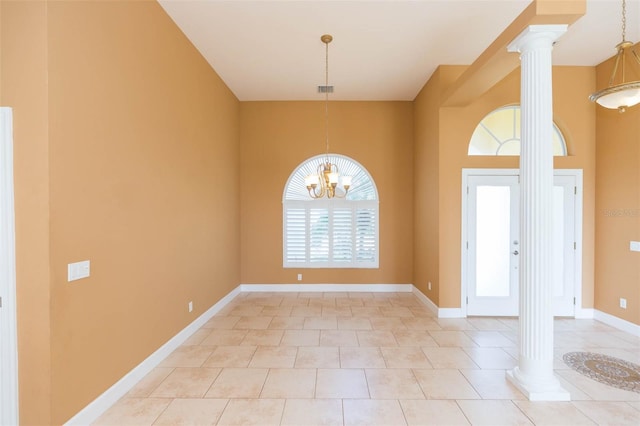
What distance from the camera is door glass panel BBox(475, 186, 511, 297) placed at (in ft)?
14.6

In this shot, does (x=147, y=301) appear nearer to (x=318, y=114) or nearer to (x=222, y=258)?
(x=222, y=258)

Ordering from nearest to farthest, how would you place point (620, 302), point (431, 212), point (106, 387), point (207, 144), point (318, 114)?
point (106, 387) → point (620, 302) → point (207, 144) → point (431, 212) → point (318, 114)

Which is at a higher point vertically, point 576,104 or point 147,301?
point 576,104

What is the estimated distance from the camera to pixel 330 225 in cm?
601

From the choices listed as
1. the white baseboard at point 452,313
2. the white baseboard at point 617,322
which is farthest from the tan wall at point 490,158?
the white baseboard at point 617,322

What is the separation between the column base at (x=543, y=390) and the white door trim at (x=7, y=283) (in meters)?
3.67

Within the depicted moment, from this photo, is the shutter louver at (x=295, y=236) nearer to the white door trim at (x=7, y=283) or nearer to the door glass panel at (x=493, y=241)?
the door glass panel at (x=493, y=241)

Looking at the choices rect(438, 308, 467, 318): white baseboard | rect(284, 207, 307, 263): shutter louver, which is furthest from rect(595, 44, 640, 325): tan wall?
rect(284, 207, 307, 263): shutter louver

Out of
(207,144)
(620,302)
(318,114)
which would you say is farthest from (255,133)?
(620,302)

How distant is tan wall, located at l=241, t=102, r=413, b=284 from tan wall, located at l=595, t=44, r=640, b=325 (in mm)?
2742

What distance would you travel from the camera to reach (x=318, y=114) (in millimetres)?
5965

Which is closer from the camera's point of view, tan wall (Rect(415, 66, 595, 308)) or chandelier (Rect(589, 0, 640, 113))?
chandelier (Rect(589, 0, 640, 113))

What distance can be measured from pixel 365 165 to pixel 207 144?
2.96 m

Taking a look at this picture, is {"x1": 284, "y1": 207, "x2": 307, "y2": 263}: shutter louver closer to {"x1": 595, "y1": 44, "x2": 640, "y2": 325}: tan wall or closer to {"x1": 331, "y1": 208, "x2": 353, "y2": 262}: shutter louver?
{"x1": 331, "y1": 208, "x2": 353, "y2": 262}: shutter louver
